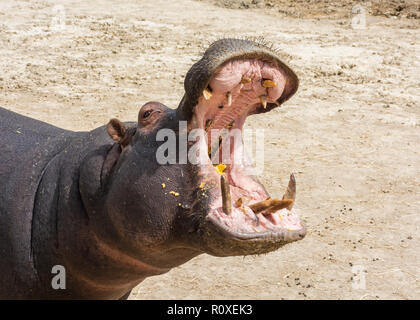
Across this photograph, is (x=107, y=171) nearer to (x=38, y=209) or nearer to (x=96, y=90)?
(x=38, y=209)

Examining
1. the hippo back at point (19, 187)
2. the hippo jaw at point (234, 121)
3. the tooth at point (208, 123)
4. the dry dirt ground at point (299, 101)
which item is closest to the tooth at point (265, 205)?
the hippo jaw at point (234, 121)

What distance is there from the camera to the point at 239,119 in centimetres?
285

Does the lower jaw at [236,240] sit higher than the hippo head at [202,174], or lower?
lower

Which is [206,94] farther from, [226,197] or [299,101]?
[299,101]

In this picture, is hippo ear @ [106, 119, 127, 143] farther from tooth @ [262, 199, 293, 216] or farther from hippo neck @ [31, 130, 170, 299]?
tooth @ [262, 199, 293, 216]

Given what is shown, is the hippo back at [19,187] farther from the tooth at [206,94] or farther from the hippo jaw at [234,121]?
the tooth at [206,94]

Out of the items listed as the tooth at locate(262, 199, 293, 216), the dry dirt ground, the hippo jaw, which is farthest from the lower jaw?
the dry dirt ground

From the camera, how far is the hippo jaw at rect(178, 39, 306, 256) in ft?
8.23

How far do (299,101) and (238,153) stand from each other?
5180 mm

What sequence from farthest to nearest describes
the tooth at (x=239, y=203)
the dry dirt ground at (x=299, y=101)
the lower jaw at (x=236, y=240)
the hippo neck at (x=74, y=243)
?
the dry dirt ground at (x=299, y=101) < the hippo neck at (x=74, y=243) < the tooth at (x=239, y=203) < the lower jaw at (x=236, y=240)

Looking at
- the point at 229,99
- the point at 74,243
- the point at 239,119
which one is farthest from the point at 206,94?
the point at 74,243

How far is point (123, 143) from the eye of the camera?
291 centimetres

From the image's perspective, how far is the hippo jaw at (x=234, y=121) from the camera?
2.51 m

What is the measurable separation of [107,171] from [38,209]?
0.41 m
